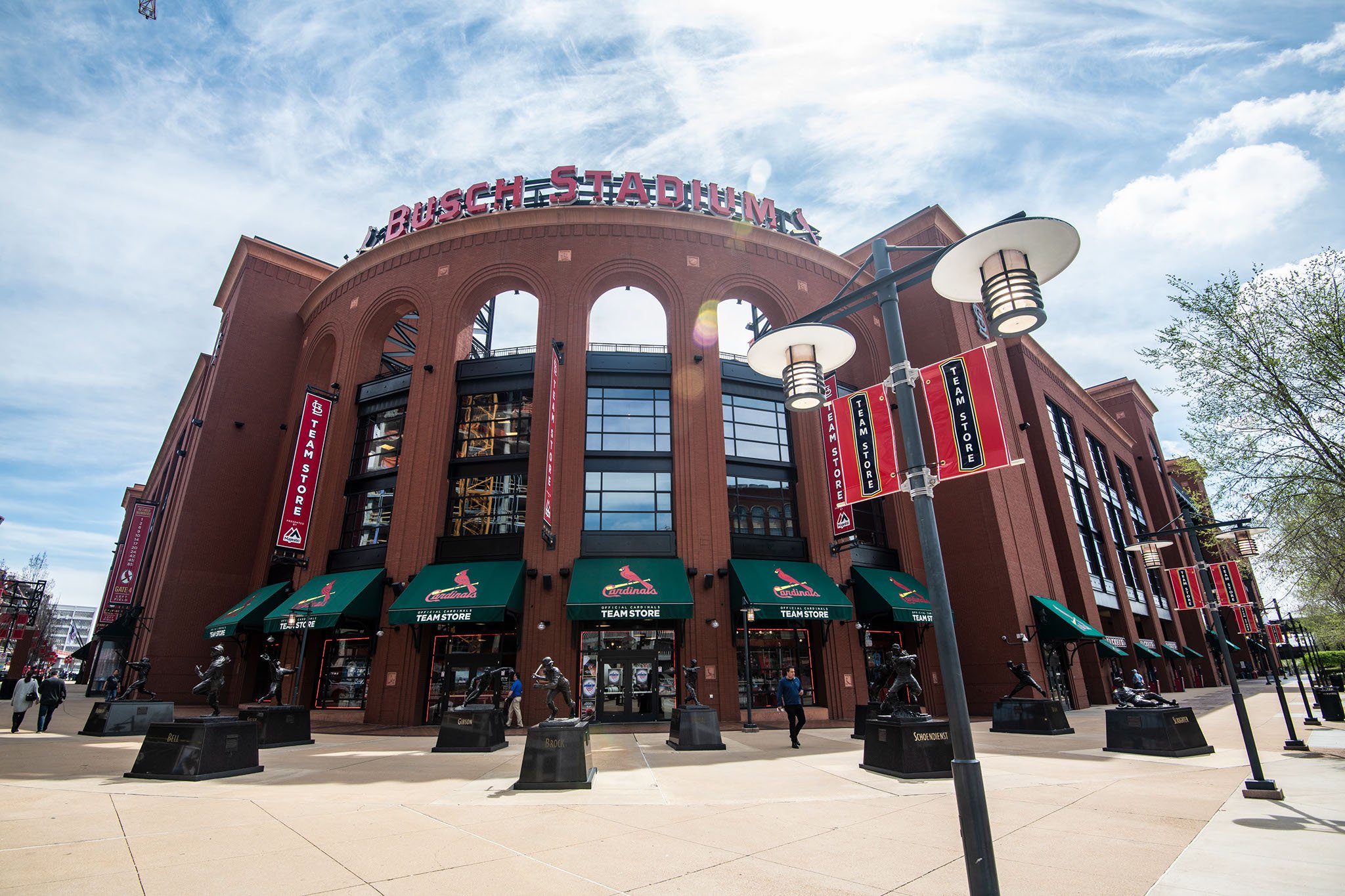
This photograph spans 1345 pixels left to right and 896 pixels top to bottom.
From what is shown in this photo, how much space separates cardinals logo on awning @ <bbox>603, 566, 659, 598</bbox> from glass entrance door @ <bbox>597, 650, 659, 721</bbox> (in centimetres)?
253

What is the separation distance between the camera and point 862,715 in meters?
16.3

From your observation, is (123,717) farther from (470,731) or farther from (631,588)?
(631,588)

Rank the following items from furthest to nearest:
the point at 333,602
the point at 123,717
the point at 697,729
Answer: the point at 333,602, the point at 123,717, the point at 697,729

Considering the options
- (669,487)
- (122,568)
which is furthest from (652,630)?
(122,568)

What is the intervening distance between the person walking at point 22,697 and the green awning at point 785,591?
20.8 m

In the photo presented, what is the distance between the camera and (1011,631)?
80.6ft

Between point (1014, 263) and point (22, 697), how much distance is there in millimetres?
25817

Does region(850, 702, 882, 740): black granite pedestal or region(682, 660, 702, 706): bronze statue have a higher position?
region(682, 660, 702, 706): bronze statue

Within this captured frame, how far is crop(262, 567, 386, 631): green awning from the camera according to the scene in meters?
21.0

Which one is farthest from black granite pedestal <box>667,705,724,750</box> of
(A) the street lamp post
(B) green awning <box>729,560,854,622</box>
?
(A) the street lamp post

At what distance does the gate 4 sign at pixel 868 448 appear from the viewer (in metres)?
6.38

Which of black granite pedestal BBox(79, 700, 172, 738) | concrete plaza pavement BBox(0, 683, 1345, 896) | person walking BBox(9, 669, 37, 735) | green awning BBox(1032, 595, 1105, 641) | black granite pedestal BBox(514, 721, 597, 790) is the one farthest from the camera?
green awning BBox(1032, 595, 1105, 641)

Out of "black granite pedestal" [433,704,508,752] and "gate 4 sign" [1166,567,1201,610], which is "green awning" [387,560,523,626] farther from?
"gate 4 sign" [1166,567,1201,610]

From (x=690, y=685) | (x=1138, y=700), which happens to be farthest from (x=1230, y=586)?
(x=690, y=685)
